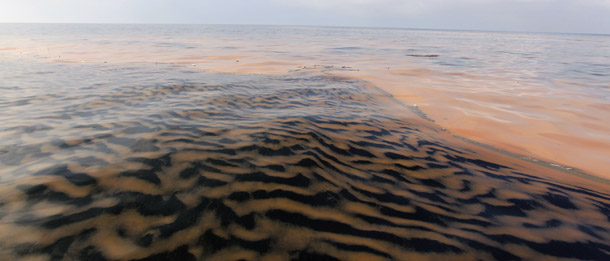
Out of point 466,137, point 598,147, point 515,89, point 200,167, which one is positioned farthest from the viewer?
point 515,89

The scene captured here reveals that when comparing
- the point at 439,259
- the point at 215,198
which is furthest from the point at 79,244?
the point at 439,259

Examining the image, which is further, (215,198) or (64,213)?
(215,198)

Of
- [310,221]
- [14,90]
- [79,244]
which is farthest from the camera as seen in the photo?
[14,90]

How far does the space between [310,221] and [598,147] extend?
4864 millimetres

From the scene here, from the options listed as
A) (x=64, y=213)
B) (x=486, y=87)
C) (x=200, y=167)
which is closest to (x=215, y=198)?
(x=200, y=167)

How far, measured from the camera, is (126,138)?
3133mm

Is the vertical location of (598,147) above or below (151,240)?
above

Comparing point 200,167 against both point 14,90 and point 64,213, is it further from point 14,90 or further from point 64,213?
point 14,90

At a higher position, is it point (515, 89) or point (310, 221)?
point (515, 89)

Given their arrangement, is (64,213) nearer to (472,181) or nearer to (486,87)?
(472,181)

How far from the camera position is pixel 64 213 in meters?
1.92

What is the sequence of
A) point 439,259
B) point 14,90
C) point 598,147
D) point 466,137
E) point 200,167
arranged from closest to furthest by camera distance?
point 439,259
point 200,167
point 598,147
point 466,137
point 14,90

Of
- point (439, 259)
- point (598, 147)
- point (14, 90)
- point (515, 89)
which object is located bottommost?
point (14, 90)

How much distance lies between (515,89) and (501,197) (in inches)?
284
